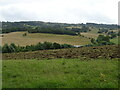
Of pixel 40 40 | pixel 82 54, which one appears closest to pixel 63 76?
pixel 82 54

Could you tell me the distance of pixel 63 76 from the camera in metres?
12.1

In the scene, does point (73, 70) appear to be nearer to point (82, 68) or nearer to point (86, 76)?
point (82, 68)

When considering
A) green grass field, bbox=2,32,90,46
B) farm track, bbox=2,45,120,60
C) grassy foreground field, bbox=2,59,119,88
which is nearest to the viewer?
grassy foreground field, bbox=2,59,119,88

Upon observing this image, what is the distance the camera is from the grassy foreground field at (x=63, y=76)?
10652 millimetres

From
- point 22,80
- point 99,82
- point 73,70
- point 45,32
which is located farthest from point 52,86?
point 45,32

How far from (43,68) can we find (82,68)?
2.64 m

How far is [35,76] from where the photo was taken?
12.0m

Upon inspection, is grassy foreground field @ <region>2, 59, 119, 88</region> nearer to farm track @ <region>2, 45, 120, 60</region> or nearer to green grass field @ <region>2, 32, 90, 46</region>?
farm track @ <region>2, 45, 120, 60</region>

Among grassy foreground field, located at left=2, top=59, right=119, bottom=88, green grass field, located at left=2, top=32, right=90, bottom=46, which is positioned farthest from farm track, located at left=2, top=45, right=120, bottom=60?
green grass field, located at left=2, top=32, right=90, bottom=46

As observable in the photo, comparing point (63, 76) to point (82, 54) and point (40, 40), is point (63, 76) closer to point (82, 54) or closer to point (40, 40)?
point (82, 54)

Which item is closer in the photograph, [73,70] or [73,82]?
[73,82]

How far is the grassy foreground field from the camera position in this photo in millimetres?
10652

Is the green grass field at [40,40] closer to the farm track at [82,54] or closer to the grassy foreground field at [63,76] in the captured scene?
the farm track at [82,54]

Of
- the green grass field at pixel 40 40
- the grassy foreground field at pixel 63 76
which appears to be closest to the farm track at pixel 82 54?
the grassy foreground field at pixel 63 76
